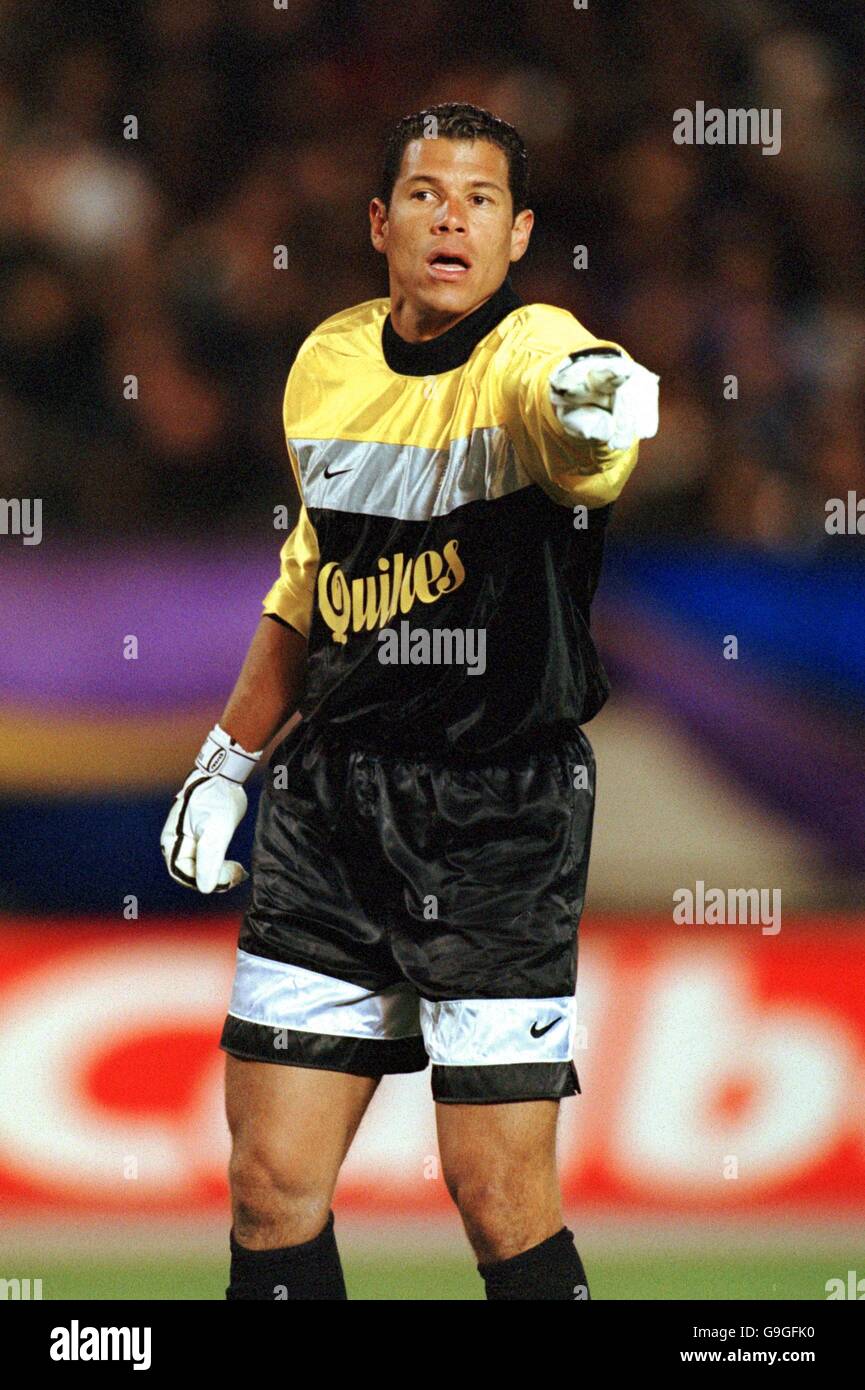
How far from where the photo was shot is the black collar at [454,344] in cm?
241

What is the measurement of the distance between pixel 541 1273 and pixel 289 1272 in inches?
13.1

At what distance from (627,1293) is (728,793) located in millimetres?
893

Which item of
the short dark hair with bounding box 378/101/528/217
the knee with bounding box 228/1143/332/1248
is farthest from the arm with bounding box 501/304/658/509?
the knee with bounding box 228/1143/332/1248

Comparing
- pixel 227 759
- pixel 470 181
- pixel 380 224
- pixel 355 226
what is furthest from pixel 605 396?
pixel 355 226

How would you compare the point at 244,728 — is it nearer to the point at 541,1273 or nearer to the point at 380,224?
the point at 380,224

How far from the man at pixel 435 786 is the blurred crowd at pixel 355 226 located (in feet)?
3.77

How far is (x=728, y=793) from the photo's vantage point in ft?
11.4

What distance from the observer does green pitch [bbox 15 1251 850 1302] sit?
314 centimetres

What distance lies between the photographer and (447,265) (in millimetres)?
2410

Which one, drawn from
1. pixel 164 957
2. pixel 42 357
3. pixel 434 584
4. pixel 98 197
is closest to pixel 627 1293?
pixel 164 957
